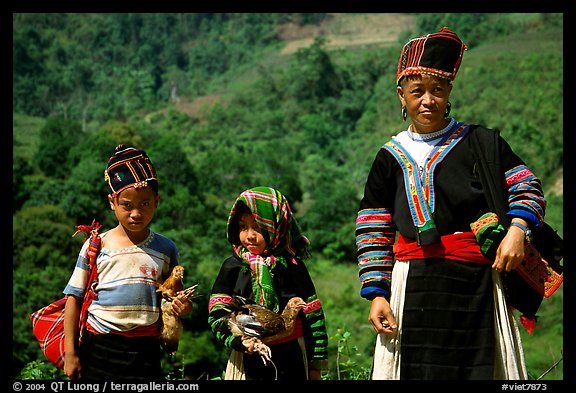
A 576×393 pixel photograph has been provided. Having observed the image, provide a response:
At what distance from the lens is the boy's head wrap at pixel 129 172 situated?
13.0 feet

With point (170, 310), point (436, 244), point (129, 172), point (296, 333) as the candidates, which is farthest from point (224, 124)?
point (436, 244)

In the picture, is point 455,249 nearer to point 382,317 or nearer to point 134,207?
point 382,317

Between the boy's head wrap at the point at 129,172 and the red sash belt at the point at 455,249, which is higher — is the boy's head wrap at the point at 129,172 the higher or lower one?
the higher one

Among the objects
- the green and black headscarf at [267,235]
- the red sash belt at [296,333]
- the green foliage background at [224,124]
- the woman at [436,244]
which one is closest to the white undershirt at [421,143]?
the woman at [436,244]

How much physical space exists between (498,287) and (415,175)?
555 millimetres

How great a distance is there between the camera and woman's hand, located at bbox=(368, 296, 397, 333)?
3.63 metres

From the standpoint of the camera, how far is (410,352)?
11.9 feet

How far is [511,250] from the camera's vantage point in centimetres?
348

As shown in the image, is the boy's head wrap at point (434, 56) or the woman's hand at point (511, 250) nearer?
the woman's hand at point (511, 250)

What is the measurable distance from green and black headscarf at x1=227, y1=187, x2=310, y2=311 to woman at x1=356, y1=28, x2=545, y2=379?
0.34 metres

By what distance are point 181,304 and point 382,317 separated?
864mm

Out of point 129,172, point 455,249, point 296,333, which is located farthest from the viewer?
point 129,172

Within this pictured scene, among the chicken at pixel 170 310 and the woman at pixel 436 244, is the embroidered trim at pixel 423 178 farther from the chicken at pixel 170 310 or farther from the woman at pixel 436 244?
the chicken at pixel 170 310

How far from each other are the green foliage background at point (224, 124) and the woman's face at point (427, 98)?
31.1 ft
